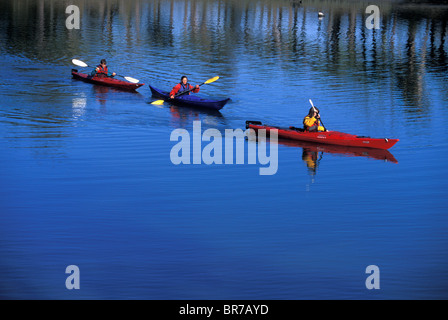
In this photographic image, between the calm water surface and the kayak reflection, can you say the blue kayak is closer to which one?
the calm water surface

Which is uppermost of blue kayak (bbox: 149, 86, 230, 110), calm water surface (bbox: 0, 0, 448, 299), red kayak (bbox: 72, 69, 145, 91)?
red kayak (bbox: 72, 69, 145, 91)

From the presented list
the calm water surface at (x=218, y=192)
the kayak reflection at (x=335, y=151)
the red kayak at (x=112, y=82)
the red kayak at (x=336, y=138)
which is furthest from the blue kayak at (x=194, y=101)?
the kayak reflection at (x=335, y=151)

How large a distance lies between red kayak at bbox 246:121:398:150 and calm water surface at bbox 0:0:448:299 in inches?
20.5

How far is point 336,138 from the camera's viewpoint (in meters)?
29.9

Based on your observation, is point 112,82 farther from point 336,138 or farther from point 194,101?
point 336,138

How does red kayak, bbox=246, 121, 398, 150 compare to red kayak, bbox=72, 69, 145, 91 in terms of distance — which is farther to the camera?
red kayak, bbox=72, 69, 145, 91

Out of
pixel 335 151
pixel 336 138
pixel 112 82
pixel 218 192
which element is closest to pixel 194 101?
pixel 112 82

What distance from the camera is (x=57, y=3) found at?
3804 inches

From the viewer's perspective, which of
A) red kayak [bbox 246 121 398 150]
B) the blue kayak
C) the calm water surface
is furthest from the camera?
the blue kayak

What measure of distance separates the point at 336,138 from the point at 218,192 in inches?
297

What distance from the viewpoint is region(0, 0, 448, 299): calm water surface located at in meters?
17.6

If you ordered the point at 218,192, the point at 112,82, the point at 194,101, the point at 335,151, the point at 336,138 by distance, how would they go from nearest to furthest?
the point at 218,192, the point at 335,151, the point at 336,138, the point at 194,101, the point at 112,82

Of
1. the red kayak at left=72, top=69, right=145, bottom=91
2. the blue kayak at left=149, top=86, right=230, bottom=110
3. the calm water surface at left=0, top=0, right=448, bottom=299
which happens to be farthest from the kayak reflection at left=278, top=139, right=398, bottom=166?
the red kayak at left=72, top=69, right=145, bottom=91

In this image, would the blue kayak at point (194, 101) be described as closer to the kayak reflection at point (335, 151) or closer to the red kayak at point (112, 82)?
the red kayak at point (112, 82)
